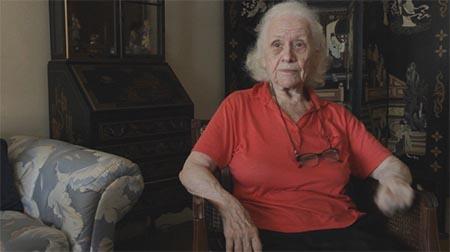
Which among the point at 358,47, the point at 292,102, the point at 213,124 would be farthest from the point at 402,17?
the point at 213,124

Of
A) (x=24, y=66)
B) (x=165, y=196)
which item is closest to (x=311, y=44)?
(x=165, y=196)

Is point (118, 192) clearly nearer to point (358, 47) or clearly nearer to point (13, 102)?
point (13, 102)

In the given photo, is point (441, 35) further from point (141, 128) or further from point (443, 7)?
point (141, 128)

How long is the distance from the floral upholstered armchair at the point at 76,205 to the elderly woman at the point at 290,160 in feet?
0.80

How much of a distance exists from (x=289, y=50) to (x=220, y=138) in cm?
40

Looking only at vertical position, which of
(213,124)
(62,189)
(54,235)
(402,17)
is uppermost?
(402,17)

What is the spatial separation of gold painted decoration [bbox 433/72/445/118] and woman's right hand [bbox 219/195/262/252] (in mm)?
1994

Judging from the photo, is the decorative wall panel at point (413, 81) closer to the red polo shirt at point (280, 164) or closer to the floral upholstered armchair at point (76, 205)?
the red polo shirt at point (280, 164)

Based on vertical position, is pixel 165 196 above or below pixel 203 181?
below

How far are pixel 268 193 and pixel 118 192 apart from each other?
1.61 feet

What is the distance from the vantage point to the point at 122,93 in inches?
93.1

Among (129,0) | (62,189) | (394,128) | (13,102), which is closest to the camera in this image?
(62,189)

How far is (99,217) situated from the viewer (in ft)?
5.17

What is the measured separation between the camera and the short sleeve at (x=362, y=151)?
1.64m
